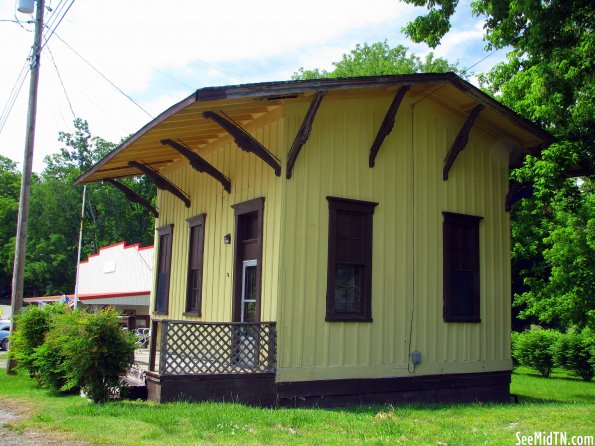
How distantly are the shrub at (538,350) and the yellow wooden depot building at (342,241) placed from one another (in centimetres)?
1005

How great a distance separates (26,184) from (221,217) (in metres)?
5.90

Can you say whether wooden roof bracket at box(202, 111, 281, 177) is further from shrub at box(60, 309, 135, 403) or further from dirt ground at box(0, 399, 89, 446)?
dirt ground at box(0, 399, 89, 446)

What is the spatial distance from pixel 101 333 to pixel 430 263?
6246mm

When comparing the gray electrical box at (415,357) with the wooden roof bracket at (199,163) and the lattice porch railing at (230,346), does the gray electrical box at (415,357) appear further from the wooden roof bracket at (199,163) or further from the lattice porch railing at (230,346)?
the wooden roof bracket at (199,163)

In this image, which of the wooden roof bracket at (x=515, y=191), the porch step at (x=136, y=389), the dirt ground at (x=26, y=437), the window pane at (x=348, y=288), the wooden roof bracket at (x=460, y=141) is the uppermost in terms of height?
the wooden roof bracket at (x=460, y=141)

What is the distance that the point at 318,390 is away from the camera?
35.1ft

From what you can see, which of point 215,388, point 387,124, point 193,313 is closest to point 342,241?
point 387,124

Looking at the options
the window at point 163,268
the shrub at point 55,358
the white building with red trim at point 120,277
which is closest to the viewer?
the shrub at point 55,358

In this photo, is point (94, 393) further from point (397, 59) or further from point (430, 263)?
point (397, 59)

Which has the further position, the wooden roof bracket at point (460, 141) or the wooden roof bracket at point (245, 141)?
the wooden roof bracket at point (460, 141)

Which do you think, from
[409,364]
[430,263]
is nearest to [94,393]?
[409,364]

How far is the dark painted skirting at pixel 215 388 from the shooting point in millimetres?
9766

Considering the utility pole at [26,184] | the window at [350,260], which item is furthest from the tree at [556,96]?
the utility pole at [26,184]

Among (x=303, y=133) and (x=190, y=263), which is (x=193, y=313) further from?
(x=303, y=133)
